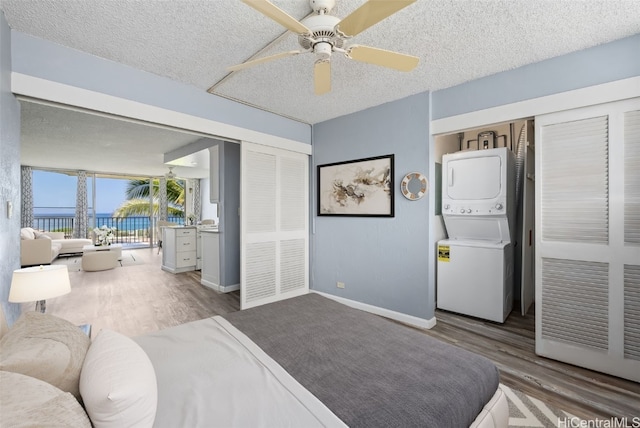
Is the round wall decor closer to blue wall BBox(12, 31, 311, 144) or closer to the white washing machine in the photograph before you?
the white washing machine

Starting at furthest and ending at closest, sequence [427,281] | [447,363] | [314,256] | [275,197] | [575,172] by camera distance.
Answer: [314,256] → [275,197] → [427,281] → [575,172] → [447,363]

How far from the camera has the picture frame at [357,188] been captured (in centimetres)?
330

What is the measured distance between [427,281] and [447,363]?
1779 millimetres

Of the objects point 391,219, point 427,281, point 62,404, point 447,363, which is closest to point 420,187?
point 391,219

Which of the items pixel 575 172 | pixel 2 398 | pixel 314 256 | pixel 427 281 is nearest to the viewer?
pixel 2 398

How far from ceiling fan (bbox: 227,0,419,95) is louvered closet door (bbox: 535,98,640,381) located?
5.40 ft

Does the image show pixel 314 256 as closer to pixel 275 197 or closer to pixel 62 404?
pixel 275 197

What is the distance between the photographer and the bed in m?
0.88

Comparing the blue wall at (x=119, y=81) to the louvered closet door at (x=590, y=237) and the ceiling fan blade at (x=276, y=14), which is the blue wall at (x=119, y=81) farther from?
the louvered closet door at (x=590, y=237)

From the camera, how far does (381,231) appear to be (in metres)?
3.35

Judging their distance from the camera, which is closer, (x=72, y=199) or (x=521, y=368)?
(x=521, y=368)

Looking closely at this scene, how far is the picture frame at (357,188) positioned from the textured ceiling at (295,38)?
1024 mm

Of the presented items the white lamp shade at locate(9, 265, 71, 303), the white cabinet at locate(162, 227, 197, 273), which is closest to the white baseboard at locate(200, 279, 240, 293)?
the white cabinet at locate(162, 227, 197, 273)

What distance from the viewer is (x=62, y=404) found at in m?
0.68
